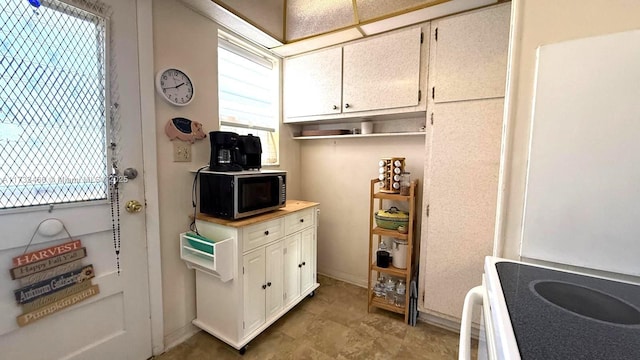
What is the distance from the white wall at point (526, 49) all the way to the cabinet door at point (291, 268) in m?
1.43

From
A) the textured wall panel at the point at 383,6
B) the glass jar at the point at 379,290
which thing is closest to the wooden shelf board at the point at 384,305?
the glass jar at the point at 379,290

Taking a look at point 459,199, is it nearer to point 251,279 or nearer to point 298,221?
point 298,221

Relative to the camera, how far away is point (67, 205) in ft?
4.04

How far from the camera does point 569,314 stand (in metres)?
0.56

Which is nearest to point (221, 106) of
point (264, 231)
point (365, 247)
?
point (264, 231)

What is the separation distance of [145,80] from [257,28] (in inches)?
36.2

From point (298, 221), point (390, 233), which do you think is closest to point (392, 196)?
point (390, 233)

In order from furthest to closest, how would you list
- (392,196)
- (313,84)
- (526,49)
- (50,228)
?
(313,84) → (392,196) → (50,228) → (526,49)

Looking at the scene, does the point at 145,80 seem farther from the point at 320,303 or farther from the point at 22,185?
the point at 320,303

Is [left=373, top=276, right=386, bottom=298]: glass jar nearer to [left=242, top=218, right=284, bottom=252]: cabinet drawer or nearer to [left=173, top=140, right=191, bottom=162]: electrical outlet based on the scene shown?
[left=242, top=218, right=284, bottom=252]: cabinet drawer

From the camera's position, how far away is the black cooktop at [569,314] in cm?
46

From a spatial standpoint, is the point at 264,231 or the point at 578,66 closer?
the point at 578,66

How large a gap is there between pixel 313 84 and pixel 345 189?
1077 millimetres

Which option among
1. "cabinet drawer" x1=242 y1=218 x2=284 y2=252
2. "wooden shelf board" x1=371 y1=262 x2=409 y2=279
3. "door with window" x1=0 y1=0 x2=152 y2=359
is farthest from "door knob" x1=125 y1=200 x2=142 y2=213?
"wooden shelf board" x1=371 y1=262 x2=409 y2=279
